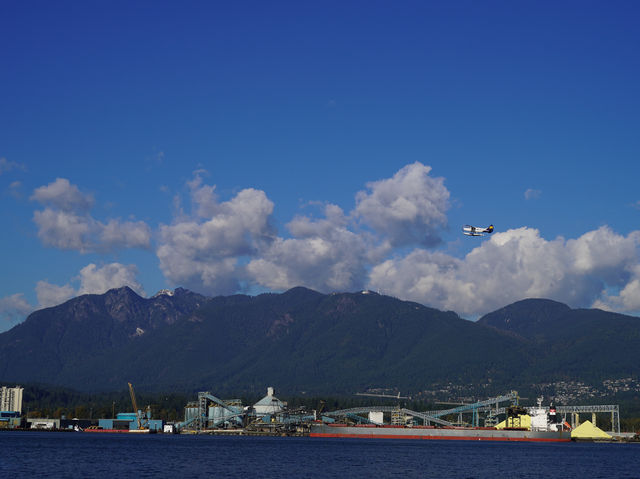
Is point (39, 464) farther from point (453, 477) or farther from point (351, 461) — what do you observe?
point (453, 477)

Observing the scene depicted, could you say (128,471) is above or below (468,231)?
below

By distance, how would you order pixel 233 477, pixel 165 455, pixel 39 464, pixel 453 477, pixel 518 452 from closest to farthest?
pixel 233 477
pixel 453 477
pixel 39 464
pixel 165 455
pixel 518 452

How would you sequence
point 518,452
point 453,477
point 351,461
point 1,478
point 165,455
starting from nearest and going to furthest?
point 1,478, point 453,477, point 351,461, point 165,455, point 518,452

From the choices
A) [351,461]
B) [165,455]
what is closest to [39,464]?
[165,455]

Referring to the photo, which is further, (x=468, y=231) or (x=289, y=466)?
(x=468, y=231)

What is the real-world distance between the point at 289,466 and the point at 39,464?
3209 cm

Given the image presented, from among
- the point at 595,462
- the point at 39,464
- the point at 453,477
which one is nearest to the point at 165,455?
the point at 39,464

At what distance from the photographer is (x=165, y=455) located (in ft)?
424

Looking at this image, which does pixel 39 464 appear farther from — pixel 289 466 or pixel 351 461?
pixel 351 461

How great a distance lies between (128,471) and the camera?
97.2 m

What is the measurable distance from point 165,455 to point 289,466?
28332 millimetres

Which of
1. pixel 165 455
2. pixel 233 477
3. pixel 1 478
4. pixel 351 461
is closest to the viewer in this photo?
pixel 1 478

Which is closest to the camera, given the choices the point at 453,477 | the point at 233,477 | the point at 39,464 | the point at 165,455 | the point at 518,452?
the point at 233,477

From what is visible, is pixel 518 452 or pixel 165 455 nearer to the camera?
pixel 165 455
